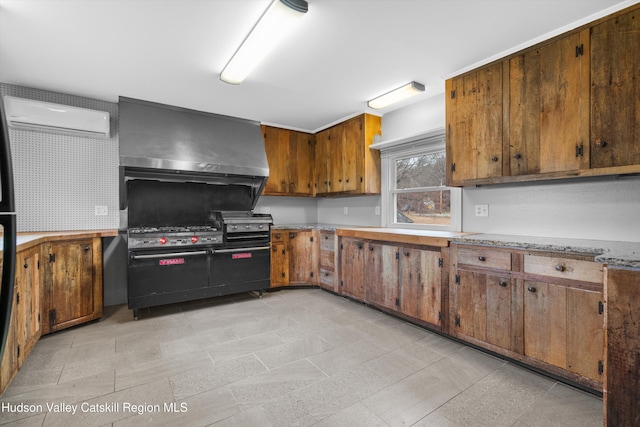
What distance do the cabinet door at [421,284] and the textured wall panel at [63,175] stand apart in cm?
344

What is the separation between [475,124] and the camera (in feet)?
9.16

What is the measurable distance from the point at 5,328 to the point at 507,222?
10.8 feet

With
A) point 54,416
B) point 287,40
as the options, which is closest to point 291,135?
point 287,40

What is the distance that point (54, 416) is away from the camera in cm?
173

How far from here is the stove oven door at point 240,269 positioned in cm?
363

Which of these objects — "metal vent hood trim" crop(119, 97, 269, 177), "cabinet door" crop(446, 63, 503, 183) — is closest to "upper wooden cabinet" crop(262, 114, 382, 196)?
"metal vent hood trim" crop(119, 97, 269, 177)

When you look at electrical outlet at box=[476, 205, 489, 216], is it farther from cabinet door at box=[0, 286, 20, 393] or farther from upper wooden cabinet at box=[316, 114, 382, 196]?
cabinet door at box=[0, 286, 20, 393]

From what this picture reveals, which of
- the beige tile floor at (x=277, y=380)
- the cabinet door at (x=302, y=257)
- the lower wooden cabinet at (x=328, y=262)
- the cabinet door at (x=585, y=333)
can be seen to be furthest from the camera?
the cabinet door at (x=302, y=257)

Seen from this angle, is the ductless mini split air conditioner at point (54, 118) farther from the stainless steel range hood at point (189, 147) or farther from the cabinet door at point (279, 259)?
the cabinet door at point (279, 259)

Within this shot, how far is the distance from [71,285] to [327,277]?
109 inches

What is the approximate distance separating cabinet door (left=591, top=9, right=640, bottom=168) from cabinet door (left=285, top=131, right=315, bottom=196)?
3.49 m

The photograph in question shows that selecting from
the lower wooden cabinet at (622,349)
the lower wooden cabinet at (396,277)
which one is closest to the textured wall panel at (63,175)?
the lower wooden cabinet at (396,277)

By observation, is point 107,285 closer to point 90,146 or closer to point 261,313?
point 90,146

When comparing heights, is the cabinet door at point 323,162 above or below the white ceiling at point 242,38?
below
